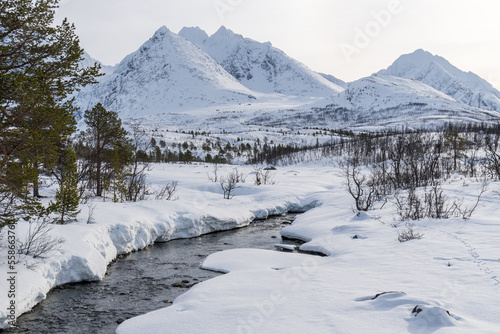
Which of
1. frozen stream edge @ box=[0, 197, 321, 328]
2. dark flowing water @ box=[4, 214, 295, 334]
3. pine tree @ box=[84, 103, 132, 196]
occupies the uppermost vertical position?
pine tree @ box=[84, 103, 132, 196]

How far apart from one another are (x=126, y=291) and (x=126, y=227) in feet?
17.7

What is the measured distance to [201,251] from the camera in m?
16.9

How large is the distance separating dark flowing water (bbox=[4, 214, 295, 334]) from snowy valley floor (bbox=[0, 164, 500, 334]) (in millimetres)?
473

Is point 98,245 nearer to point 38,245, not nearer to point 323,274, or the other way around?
point 38,245

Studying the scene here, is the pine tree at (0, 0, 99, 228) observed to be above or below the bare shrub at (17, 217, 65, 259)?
above

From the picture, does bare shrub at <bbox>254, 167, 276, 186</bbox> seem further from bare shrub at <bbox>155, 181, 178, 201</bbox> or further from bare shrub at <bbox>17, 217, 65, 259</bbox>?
bare shrub at <bbox>17, 217, 65, 259</bbox>

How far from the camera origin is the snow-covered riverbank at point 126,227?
10453mm

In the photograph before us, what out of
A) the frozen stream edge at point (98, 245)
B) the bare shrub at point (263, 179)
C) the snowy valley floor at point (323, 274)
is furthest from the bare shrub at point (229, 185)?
the snowy valley floor at point (323, 274)

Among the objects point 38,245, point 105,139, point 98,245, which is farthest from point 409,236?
point 105,139

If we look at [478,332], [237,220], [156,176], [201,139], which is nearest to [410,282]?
[478,332]

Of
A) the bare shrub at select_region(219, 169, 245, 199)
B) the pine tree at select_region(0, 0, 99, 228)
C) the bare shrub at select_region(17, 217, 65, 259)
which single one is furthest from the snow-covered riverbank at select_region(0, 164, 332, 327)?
the pine tree at select_region(0, 0, 99, 228)

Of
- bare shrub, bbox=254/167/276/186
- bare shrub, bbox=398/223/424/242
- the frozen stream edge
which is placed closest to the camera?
the frozen stream edge

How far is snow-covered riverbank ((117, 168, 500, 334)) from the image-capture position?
22.4ft

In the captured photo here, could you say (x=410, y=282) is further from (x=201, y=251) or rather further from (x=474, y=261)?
(x=201, y=251)
